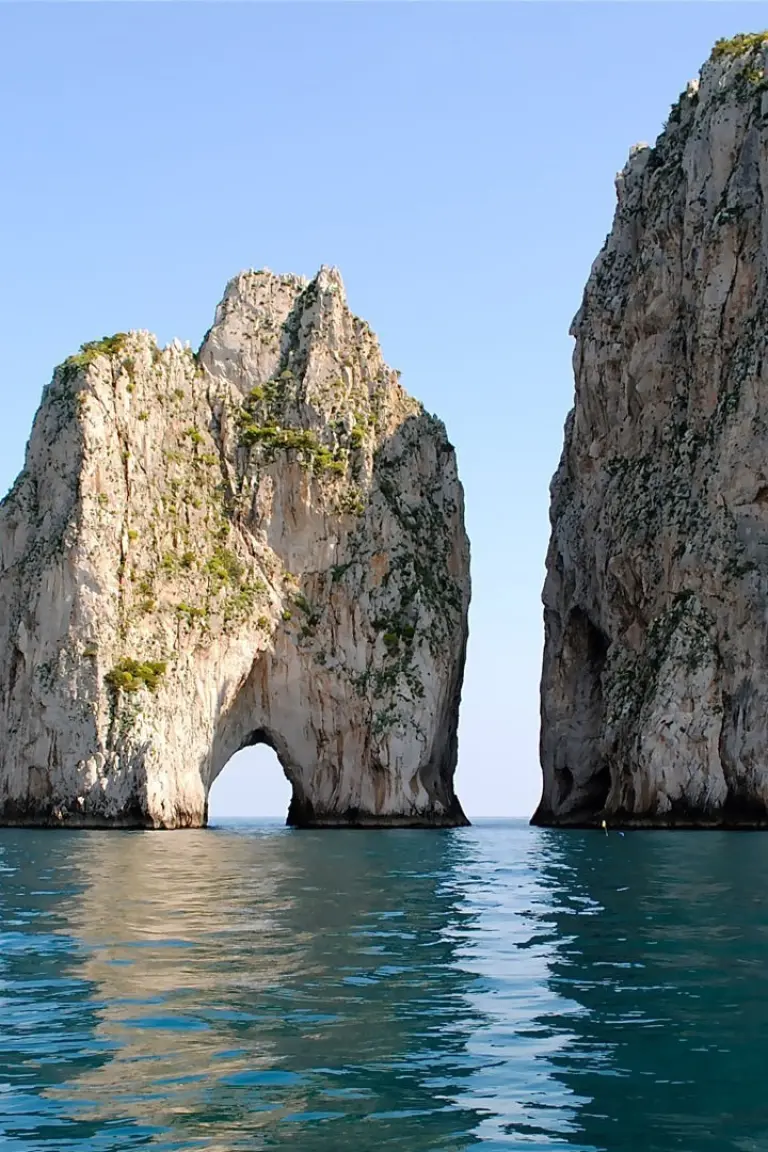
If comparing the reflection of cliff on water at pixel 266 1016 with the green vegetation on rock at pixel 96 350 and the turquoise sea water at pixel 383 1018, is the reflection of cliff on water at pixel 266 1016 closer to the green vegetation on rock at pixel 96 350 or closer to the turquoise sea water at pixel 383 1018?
the turquoise sea water at pixel 383 1018

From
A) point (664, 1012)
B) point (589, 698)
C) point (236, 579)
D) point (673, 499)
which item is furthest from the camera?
point (589, 698)

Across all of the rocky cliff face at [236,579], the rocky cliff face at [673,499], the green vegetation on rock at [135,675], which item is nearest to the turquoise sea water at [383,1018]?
the rocky cliff face at [673,499]

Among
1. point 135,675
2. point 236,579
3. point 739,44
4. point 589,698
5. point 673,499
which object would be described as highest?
point 739,44

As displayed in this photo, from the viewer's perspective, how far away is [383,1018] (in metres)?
15.6

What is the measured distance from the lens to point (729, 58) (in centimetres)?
8169

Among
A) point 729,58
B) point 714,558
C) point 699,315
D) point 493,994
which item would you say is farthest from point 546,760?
point 493,994

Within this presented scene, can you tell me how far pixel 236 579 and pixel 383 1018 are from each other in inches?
2680

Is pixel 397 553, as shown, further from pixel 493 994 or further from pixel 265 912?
pixel 493 994

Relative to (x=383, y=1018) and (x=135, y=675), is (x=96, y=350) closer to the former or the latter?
(x=135, y=675)

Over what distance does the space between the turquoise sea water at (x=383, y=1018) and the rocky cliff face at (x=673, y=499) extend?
1536 inches

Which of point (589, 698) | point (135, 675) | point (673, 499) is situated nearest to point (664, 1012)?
point (135, 675)

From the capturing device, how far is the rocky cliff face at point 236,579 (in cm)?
7394

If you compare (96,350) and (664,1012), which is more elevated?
(96,350)

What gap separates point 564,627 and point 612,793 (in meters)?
17.5
